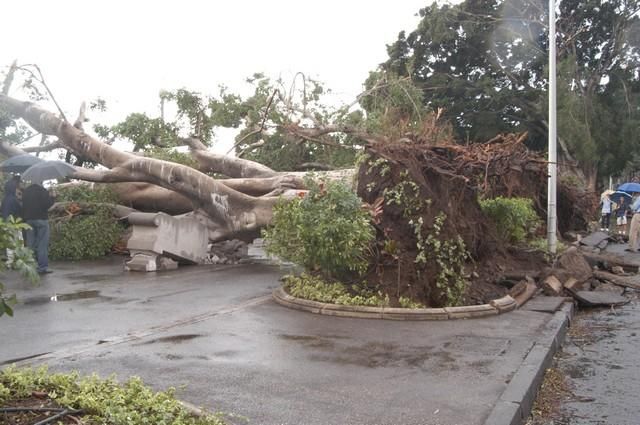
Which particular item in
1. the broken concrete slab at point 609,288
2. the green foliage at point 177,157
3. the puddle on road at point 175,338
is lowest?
the broken concrete slab at point 609,288

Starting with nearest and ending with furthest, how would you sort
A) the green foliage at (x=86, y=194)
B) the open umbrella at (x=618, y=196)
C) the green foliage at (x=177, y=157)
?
the green foliage at (x=86, y=194)
the green foliage at (x=177, y=157)
the open umbrella at (x=618, y=196)

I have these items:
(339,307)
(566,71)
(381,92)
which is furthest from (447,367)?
(566,71)

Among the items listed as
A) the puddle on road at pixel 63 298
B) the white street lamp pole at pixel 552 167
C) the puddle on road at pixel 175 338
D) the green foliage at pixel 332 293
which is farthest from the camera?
the white street lamp pole at pixel 552 167

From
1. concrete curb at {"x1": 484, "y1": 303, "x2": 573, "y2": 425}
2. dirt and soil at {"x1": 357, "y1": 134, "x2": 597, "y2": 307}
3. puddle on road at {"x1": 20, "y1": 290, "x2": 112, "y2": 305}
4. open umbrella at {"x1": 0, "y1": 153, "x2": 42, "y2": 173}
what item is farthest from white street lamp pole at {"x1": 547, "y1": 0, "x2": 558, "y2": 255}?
open umbrella at {"x1": 0, "y1": 153, "x2": 42, "y2": 173}

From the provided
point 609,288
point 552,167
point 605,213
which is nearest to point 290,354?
point 609,288

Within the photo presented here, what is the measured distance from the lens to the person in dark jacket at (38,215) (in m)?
12.1

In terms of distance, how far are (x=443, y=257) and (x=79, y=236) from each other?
10.1m

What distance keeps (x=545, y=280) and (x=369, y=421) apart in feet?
23.6

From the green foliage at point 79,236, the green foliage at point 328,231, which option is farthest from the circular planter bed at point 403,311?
the green foliage at point 79,236

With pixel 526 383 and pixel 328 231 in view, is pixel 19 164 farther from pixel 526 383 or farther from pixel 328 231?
pixel 526 383

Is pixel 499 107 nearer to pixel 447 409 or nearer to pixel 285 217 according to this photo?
pixel 285 217

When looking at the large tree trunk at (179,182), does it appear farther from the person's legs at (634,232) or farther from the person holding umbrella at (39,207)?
the person's legs at (634,232)

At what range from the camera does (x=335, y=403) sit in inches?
186

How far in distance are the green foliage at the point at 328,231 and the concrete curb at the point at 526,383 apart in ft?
8.59
